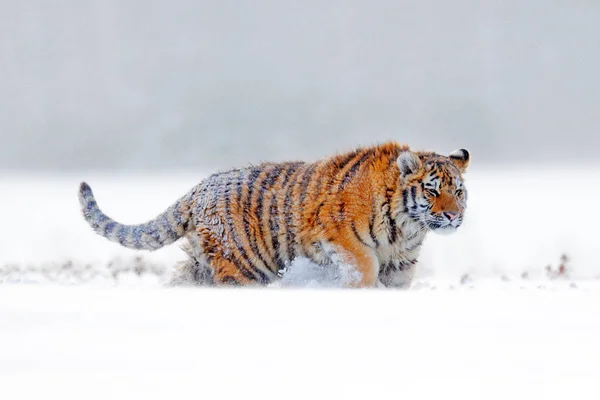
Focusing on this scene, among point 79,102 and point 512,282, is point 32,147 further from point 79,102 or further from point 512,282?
point 512,282

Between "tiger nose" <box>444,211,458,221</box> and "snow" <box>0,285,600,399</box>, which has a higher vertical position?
"tiger nose" <box>444,211,458,221</box>

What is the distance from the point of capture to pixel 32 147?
115 feet

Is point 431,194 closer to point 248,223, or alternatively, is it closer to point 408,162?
point 408,162

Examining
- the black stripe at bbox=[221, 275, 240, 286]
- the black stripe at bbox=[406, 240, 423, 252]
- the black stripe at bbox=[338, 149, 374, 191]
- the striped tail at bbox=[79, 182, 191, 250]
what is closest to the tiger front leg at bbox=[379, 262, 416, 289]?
the black stripe at bbox=[406, 240, 423, 252]

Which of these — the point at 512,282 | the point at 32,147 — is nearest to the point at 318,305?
the point at 512,282

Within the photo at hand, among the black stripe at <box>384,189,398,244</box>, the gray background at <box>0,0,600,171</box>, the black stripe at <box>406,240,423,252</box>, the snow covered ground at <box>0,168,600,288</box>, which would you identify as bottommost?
the snow covered ground at <box>0,168,600,288</box>

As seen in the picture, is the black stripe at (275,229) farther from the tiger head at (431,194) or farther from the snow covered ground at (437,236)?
the tiger head at (431,194)

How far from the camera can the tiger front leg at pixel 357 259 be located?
705cm

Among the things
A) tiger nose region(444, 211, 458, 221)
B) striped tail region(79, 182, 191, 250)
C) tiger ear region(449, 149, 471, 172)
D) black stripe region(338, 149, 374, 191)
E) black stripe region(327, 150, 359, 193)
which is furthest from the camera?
striped tail region(79, 182, 191, 250)

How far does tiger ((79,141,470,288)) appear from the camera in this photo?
727 centimetres

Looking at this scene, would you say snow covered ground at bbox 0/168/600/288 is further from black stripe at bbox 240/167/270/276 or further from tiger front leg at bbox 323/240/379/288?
black stripe at bbox 240/167/270/276

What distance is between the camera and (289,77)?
39.9 metres

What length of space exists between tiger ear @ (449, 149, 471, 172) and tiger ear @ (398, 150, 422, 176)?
43 centimetres

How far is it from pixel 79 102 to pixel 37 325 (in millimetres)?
34540
